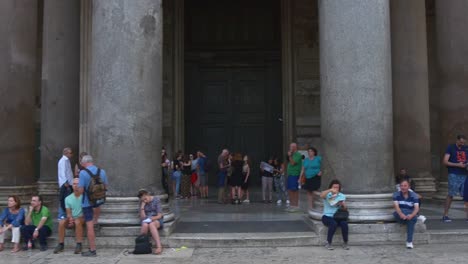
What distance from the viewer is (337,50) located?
9992mm

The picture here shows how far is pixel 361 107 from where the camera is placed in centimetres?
981

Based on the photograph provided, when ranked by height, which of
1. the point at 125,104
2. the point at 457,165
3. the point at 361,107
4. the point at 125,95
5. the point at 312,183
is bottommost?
the point at 312,183

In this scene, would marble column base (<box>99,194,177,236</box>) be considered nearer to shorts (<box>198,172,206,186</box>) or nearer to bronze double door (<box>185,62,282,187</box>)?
shorts (<box>198,172,206,186</box>)

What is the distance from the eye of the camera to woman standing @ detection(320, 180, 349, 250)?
924 centimetres

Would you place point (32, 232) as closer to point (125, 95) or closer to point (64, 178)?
point (64, 178)

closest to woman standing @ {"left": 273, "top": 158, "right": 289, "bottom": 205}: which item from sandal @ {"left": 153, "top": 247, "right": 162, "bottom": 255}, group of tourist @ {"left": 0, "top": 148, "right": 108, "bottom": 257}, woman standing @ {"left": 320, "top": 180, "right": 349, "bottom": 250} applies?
woman standing @ {"left": 320, "top": 180, "right": 349, "bottom": 250}

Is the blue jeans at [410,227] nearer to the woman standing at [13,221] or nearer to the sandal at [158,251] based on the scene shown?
the sandal at [158,251]

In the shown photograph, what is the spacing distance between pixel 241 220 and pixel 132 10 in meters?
5.33

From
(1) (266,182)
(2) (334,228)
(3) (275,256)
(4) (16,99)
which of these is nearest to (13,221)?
(4) (16,99)

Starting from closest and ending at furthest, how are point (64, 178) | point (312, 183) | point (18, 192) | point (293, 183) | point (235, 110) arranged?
point (64, 178) < point (312, 183) < point (18, 192) < point (293, 183) < point (235, 110)

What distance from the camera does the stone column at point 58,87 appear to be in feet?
50.7

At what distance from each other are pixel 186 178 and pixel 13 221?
8.61 metres

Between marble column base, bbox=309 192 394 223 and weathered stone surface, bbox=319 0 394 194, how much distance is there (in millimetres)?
128

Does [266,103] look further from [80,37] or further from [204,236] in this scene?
[204,236]
